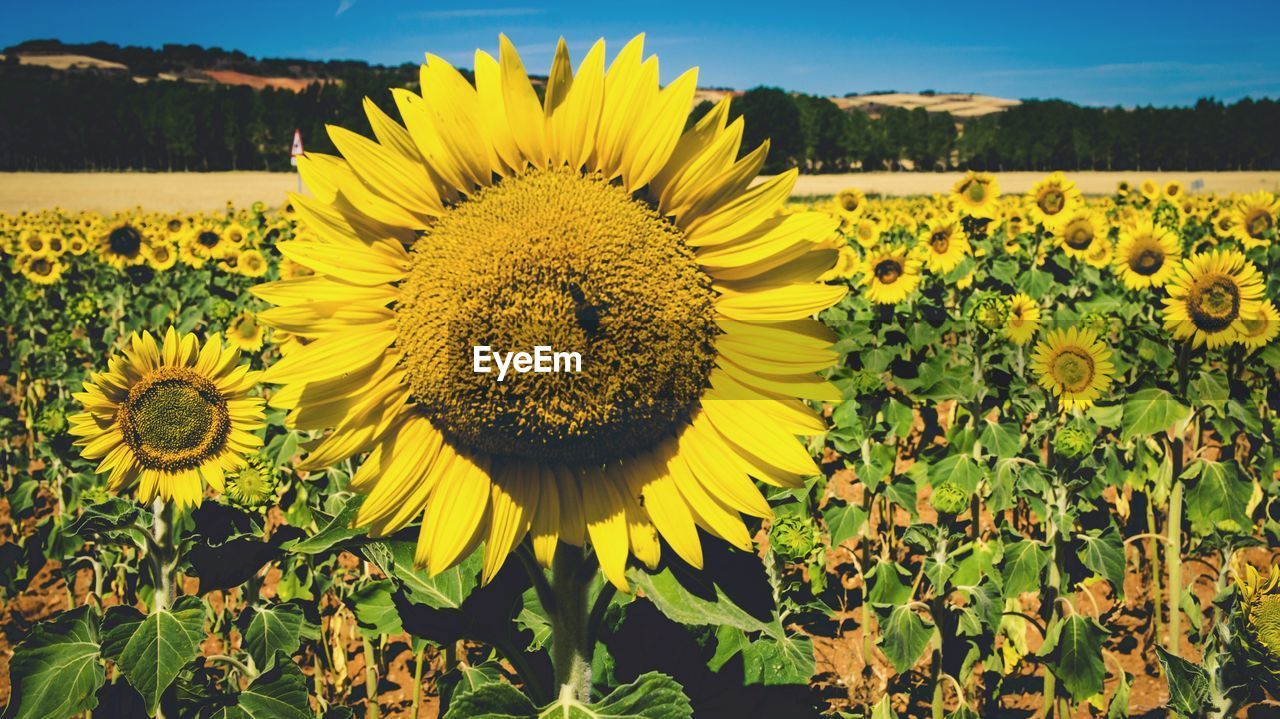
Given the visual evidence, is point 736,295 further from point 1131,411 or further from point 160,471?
point 1131,411

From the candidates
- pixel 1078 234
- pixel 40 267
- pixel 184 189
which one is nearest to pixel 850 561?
pixel 1078 234

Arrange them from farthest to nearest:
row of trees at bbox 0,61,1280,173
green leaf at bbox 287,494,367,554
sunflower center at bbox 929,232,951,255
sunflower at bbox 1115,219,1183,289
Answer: row of trees at bbox 0,61,1280,173
sunflower center at bbox 929,232,951,255
sunflower at bbox 1115,219,1183,289
green leaf at bbox 287,494,367,554

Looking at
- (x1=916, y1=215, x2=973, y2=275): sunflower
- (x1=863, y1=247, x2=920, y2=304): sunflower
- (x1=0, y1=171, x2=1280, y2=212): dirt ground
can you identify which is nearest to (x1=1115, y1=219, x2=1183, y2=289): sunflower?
(x1=916, y1=215, x2=973, y2=275): sunflower

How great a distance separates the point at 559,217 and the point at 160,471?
1.97 m

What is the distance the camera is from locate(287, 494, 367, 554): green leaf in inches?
57.9

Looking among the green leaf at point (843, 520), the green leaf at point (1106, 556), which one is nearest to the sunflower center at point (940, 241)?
the green leaf at point (843, 520)

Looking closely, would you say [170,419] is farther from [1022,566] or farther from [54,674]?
[1022,566]

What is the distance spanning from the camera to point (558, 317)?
3.38ft

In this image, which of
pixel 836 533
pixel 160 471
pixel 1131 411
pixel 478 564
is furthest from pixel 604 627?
pixel 1131 411

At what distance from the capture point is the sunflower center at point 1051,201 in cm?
770

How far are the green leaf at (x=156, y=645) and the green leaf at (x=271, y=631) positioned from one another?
0.28 metres

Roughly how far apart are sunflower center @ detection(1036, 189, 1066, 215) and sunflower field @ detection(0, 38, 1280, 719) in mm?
3401

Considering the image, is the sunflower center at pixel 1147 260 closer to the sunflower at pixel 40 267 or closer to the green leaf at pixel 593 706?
the green leaf at pixel 593 706

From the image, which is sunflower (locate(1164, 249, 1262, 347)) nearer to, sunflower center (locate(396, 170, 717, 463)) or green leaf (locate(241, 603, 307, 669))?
sunflower center (locate(396, 170, 717, 463))
